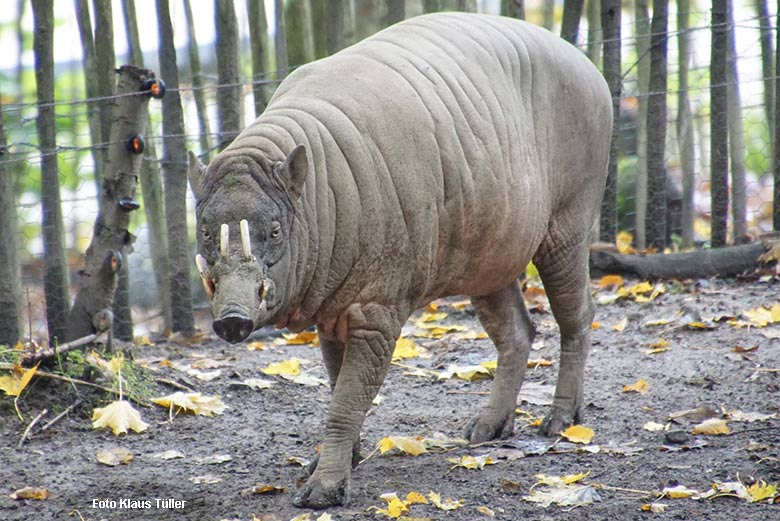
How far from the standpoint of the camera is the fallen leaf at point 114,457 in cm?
445

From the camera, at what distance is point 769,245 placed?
24.0 ft

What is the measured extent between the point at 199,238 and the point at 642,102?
18.3 feet

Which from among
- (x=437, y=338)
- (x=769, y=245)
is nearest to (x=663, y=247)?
(x=769, y=245)

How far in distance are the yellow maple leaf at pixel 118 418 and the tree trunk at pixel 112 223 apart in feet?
1.97

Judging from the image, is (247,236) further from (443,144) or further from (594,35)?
(594,35)

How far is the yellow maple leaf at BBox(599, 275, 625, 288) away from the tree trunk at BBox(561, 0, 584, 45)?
158 centimetres

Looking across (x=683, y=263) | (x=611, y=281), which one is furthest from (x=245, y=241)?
(x=683, y=263)

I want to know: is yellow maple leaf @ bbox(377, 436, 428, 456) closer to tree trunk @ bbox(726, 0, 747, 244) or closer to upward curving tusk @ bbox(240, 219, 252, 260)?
upward curving tusk @ bbox(240, 219, 252, 260)


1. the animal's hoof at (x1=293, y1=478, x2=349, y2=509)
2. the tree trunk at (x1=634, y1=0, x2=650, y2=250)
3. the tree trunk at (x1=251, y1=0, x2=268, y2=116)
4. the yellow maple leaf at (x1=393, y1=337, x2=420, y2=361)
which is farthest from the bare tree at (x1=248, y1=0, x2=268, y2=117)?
the animal's hoof at (x1=293, y1=478, x2=349, y2=509)

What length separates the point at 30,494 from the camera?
4004mm

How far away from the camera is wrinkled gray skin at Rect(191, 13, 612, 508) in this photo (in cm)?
368

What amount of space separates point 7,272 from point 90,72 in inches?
61.0

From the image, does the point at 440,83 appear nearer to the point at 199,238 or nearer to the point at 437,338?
the point at 199,238

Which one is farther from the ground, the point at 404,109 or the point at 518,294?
the point at 404,109
